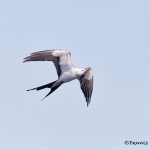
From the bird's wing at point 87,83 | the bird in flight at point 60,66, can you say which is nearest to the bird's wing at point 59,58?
the bird in flight at point 60,66

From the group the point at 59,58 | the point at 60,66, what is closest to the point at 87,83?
the point at 60,66

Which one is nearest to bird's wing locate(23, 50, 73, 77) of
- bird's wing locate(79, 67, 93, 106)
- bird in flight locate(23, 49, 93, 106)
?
bird in flight locate(23, 49, 93, 106)

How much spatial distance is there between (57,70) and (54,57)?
75 centimetres

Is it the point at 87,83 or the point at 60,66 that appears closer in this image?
the point at 60,66

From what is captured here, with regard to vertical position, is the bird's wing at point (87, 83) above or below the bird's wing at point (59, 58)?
below

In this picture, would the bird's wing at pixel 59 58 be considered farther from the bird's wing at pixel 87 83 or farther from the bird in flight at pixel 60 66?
the bird's wing at pixel 87 83

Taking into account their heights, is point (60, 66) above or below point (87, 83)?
above

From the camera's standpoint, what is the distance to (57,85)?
42.4m

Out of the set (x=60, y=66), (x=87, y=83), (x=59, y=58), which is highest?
(x=59, y=58)

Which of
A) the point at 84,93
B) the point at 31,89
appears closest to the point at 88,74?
the point at 84,93

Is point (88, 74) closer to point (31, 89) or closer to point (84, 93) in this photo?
point (84, 93)

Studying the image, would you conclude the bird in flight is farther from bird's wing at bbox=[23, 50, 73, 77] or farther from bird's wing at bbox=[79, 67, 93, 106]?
bird's wing at bbox=[79, 67, 93, 106]

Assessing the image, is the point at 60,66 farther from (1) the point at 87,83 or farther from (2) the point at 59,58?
(1) the point at 87,83

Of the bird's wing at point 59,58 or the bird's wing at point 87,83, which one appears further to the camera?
the bird's wing at point 87,83
